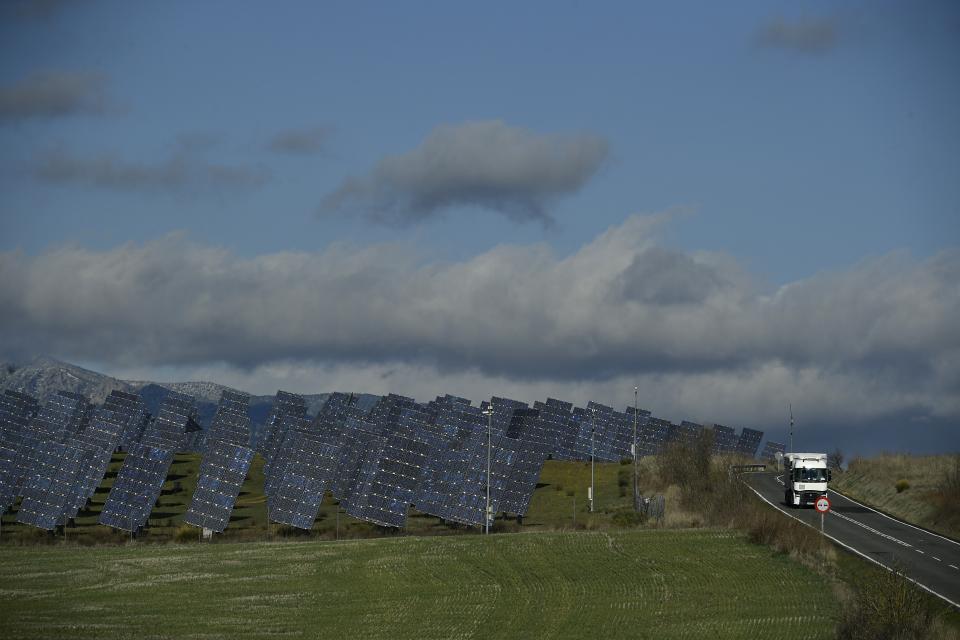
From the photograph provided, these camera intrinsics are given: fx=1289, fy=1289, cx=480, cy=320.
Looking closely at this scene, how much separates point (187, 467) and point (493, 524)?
5501 centimetres

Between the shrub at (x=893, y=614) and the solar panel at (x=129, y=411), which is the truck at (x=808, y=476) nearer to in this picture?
the shrub at (x=893, y=614)

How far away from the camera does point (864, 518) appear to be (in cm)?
8825

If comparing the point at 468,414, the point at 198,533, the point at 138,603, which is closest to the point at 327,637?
the point at 138,603

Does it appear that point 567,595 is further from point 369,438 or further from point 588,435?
point 588,435

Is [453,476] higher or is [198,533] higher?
[453,476]

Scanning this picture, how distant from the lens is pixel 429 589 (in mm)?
58656

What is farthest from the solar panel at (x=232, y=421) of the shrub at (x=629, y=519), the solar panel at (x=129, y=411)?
the shrub at (x=629, y=519)

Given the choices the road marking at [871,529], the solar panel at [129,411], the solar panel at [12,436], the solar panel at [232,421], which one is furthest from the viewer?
the solar panel at [129,411]

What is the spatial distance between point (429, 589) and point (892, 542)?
1163 inches

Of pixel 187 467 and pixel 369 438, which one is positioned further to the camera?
pixel 187 467

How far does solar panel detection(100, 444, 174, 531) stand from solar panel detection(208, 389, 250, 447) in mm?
4987

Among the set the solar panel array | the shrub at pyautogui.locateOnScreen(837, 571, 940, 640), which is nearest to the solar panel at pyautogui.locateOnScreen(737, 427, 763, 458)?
the solar panel array

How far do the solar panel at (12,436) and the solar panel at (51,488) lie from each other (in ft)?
6.27

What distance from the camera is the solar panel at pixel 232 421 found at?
10194 centimetres
